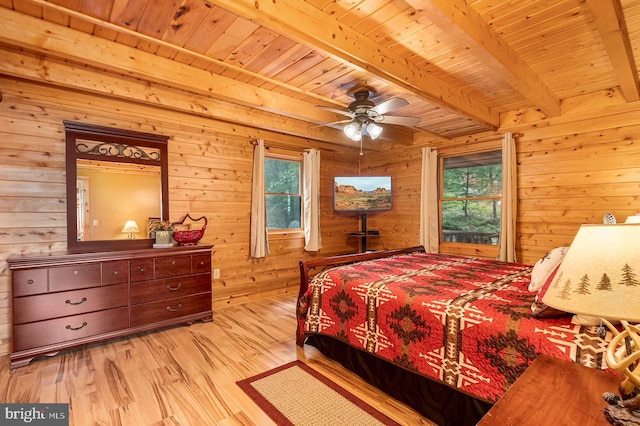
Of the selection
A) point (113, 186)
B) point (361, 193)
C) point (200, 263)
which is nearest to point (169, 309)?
point (200, 263)

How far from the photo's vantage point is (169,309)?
327cm

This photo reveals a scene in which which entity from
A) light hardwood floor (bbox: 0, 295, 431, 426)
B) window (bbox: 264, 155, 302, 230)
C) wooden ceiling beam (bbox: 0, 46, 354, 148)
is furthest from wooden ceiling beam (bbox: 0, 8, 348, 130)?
light hardwood floor (bbox: 0, 295, 431, 426)

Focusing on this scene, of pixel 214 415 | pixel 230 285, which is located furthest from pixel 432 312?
pixel 230 285

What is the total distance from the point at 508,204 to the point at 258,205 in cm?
327

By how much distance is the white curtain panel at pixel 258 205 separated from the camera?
14.1 feet

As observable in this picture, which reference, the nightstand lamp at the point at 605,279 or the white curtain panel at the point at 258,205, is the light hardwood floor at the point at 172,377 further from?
the nightstand lamp at the point at 605,279

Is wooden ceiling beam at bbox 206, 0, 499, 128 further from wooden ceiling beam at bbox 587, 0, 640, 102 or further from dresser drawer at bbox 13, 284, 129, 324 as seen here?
dresser drawer at bbox 13, 284, 129, 324

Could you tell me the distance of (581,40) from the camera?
2.31 metres

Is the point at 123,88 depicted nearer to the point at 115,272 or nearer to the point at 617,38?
the point at 115,272

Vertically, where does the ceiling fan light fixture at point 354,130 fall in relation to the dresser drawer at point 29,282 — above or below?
above

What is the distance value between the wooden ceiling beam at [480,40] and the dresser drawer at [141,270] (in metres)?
3.14

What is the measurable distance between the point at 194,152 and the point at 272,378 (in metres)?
2.79

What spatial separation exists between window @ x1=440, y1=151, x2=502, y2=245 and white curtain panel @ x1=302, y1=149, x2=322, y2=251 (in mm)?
1953

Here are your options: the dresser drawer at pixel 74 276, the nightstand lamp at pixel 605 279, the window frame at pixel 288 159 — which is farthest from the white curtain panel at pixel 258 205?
the nightstand lamp at pixel 605 279
